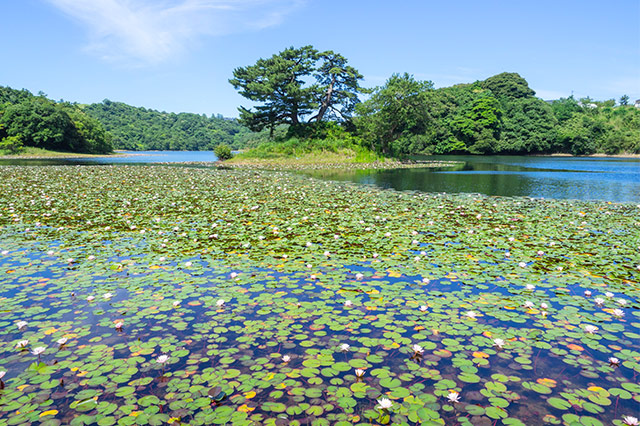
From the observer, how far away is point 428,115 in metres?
43.0

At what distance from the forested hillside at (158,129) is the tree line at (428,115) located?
66.4m

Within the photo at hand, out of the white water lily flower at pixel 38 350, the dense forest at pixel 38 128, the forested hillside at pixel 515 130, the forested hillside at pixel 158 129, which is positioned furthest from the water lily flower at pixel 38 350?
the forested hillside at pixel 158 129

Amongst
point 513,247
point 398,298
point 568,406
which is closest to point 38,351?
point 398,298

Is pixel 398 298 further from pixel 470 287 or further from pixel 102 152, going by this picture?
pixel 102 152

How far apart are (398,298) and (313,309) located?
1.39 m

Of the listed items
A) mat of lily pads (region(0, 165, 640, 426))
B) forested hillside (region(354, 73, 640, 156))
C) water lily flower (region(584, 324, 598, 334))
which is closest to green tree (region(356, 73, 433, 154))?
forested hillside (region(354, 73, 640, 156))

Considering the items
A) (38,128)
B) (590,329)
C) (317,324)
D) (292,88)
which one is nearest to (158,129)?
(38,128)

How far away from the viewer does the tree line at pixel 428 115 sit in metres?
43.8

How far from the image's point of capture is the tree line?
144 ft

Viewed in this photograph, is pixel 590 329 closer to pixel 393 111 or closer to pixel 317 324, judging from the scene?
pixel 317 324

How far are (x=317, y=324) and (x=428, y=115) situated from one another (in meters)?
42.1

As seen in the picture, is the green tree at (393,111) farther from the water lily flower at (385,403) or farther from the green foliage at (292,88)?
the water lily flower at (385,403)

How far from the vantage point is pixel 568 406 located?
3.42 m

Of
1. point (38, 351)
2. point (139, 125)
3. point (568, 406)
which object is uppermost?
point (139, 125)
